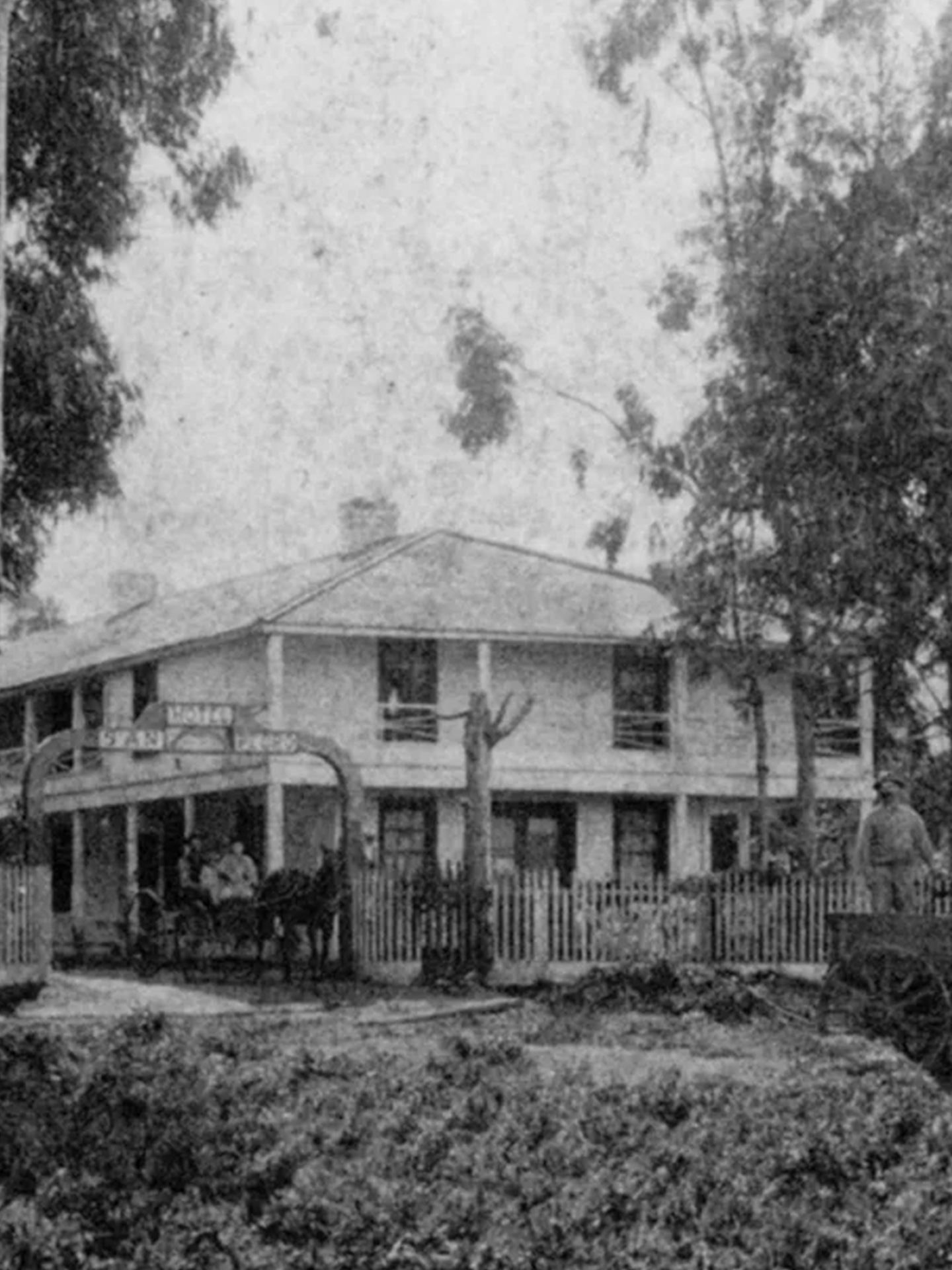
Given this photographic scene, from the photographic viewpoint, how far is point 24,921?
70.5 feet

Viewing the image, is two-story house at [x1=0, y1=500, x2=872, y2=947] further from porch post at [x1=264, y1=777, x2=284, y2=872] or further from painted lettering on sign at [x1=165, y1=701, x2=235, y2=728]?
painted lettering on sign at [x1=165, y1=701, x2=235, y2=728]

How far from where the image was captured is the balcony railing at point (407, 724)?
35.4m

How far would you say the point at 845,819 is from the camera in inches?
1532

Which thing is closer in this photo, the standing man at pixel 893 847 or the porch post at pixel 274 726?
the standing man at pixel 893 847

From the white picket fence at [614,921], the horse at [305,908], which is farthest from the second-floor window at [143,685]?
the horse at [305,908]

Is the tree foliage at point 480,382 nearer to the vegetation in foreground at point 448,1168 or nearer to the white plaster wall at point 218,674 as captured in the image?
the white plaster wall at point 218,674

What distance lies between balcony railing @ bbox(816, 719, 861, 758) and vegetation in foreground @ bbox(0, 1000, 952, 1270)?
2739 centimetres

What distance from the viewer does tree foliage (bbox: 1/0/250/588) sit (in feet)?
66.7

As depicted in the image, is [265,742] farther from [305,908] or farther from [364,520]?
[364,520]

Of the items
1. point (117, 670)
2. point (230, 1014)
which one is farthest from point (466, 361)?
point (230, 1014)

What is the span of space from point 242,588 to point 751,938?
15.9 meters

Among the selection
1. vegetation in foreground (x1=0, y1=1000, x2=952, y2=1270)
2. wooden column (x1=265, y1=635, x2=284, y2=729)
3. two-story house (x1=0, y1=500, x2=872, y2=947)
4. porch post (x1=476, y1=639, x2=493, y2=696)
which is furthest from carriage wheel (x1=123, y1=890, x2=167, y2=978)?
vegetation in foreground (x1=0, y1=1000, x2=952, y2=1270)

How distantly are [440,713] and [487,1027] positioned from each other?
19700 mm

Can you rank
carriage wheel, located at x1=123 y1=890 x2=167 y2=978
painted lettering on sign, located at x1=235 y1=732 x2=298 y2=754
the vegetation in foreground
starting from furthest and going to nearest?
painted lettering on sign, located at x1=235 y1=732 x2=298 y2=754 < carriage wheel, located at x1=123 y1=890 x2=167 y2=978 < the vegetation in foreground
